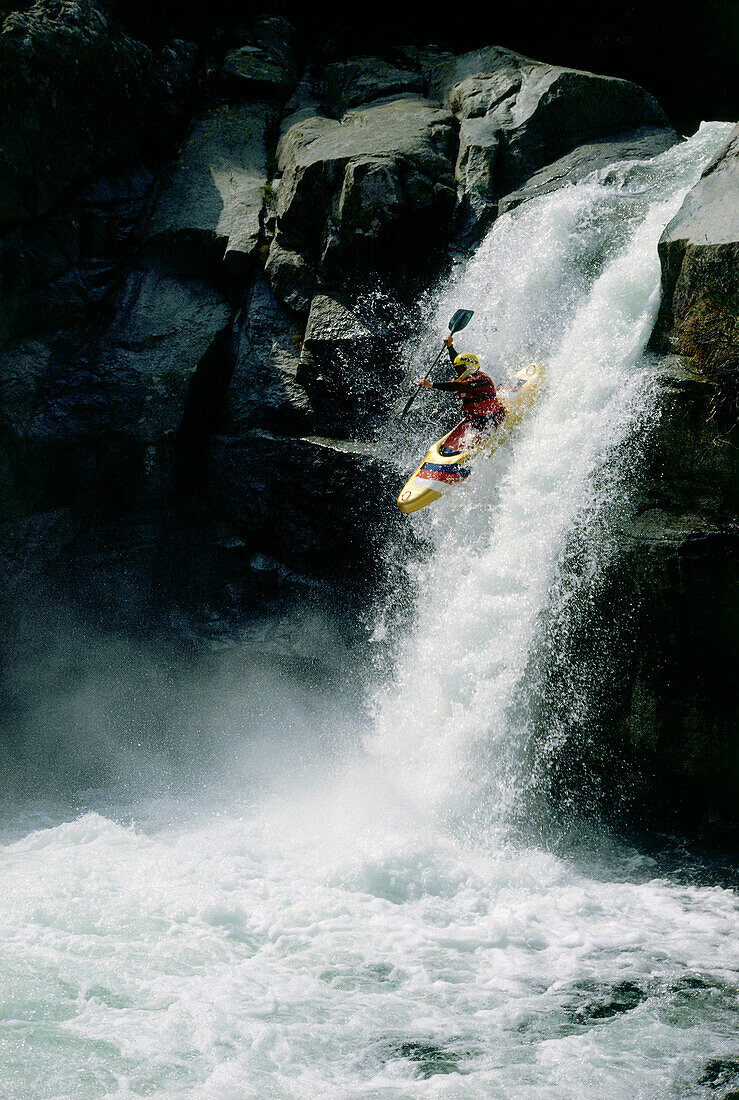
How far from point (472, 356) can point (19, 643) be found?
622 cm

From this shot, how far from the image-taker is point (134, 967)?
523cm

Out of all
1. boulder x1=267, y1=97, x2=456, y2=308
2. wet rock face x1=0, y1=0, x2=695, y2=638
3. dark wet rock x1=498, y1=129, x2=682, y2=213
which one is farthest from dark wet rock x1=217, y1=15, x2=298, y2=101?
dark wet rock x1=498, y1=129, x2=682, y2=213

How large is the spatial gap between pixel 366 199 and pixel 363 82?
356 cm

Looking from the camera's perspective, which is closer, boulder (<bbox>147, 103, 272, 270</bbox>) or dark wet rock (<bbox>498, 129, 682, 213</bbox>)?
dark wet rock (<bbox>498, 129, 682, 213</bbox>)

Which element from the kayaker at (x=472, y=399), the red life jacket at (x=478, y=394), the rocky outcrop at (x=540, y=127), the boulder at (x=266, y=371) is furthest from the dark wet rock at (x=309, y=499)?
the rocky outcrop at (x=540, y=127)

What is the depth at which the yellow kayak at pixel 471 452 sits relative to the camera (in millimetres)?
7812

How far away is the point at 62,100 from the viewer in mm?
9555

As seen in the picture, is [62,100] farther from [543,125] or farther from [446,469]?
[446,469]

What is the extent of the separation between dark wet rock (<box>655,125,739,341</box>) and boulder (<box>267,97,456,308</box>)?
2.97 m

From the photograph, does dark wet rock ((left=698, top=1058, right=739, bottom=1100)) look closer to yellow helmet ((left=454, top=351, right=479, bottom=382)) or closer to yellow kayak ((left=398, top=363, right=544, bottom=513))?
yellow kayak ((left=398, top=363, right=544, bottom=513))

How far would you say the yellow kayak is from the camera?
308 inches

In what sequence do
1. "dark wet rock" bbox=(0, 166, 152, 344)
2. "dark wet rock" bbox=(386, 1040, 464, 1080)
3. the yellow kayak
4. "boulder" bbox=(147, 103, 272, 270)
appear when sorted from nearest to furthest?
1. "dark wet rock" bbox=(386, 1040, 464, 1080)
2. the yellow kayak
3. "dark wet rock" bbox=(0, 166, 152, 344)
4. "boulder" bbox=(147, 103, 272, 270)

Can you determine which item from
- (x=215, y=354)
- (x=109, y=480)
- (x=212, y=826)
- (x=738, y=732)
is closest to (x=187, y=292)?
(x=215, y=354)

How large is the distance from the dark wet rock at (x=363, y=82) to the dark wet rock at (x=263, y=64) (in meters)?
0.75
